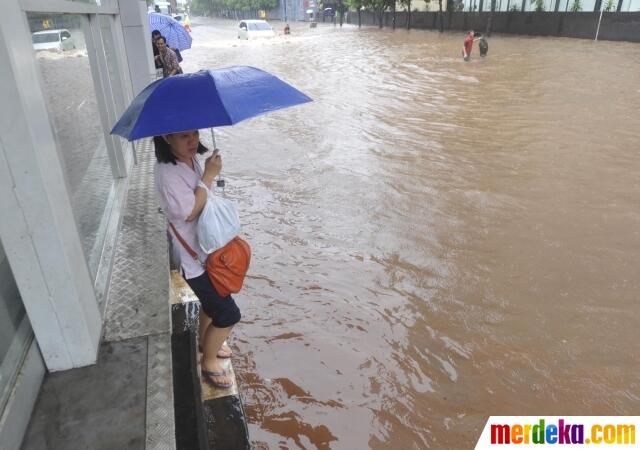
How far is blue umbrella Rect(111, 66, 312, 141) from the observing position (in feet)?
6.90

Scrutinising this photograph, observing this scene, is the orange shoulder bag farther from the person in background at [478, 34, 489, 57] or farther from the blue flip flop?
the person in background at [478, 34, 489, 57]

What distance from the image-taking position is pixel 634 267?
14.5ft

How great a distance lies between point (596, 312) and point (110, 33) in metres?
6.05

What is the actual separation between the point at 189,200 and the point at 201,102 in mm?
455

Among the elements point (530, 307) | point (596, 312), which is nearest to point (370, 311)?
point (530, 307)

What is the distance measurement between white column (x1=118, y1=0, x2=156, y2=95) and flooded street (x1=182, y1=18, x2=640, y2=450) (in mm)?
2124

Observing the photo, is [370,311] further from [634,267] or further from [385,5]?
[385,5]

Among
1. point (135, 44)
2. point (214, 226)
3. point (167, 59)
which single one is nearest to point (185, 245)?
point (214, 226)

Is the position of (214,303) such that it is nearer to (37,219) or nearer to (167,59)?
(37,219)

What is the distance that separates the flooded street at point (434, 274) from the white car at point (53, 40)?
7.60 feet

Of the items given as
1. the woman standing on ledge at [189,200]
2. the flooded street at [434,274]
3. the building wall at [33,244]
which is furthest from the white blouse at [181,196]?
the flooded street at [434,274]

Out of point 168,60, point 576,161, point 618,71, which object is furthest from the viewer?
point 618,71

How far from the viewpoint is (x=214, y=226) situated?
2.26 metres

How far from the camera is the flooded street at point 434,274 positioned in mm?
3051
